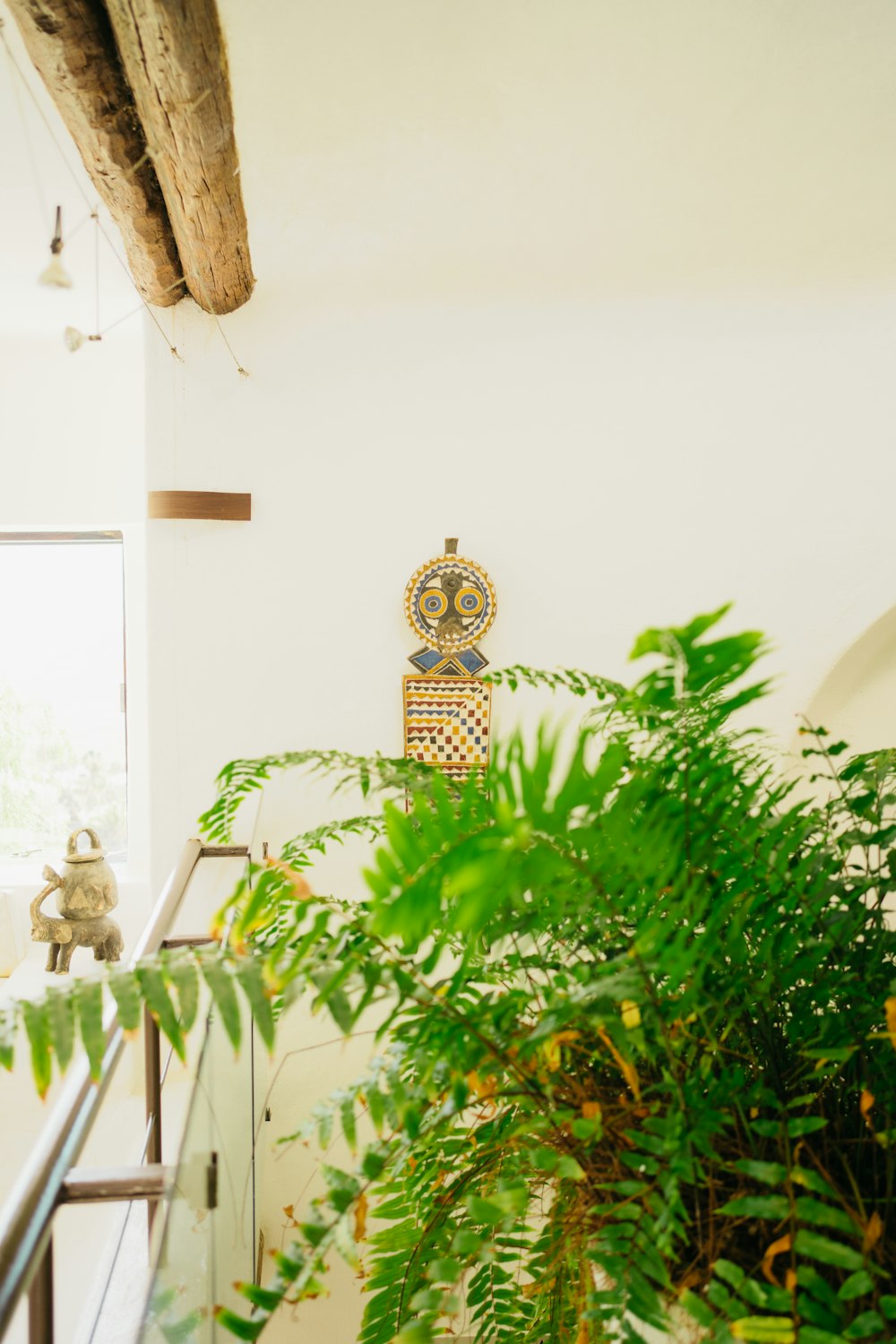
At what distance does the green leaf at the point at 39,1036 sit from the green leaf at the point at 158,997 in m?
0.06

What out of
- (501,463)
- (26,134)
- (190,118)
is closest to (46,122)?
(26,134)

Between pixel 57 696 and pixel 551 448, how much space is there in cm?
207

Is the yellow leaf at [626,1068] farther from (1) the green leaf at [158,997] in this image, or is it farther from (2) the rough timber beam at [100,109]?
(2) the rough timber beam at [100,109]

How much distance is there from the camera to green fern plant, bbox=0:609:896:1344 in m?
0.62

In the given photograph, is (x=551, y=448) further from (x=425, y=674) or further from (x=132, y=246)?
(x=132, y=246)

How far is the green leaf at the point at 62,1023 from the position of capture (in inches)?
23.6

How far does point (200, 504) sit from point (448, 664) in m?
0.80

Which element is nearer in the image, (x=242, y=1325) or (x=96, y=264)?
(x=242, y=1325)

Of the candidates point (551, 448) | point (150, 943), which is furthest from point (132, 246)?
point (150, 943)

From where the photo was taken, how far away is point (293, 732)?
8.25 feet

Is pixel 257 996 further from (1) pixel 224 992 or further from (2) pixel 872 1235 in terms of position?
(2) pixel 872 1235

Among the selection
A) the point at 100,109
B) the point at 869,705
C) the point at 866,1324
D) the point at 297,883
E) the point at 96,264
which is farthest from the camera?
the point at 869,705

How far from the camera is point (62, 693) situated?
3.37 m

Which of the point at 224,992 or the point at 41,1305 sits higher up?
the point at 224,992
